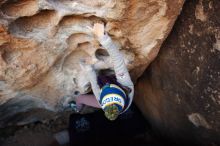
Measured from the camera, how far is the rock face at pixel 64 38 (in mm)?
1218

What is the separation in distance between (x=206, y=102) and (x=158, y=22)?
1.30ft

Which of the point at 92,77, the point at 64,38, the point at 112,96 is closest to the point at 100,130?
the point at 92,77

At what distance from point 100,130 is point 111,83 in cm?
56

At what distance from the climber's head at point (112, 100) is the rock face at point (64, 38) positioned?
0.42ft

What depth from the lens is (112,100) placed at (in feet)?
4.26

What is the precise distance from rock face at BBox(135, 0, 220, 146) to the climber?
235mm

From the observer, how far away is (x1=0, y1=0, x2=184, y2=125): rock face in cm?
122

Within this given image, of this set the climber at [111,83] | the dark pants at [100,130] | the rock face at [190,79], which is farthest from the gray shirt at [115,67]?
the dark pants at [100,130]

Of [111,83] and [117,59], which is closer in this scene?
[117,59]

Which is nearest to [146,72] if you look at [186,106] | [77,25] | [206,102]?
[186,106]

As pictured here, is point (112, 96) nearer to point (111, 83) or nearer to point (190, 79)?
point (111, 83)

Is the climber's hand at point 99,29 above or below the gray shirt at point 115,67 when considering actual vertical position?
above

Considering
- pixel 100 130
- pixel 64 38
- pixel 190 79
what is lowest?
pixel 100 130

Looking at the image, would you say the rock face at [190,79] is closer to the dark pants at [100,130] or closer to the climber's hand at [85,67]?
the dark pants at [100,130]
